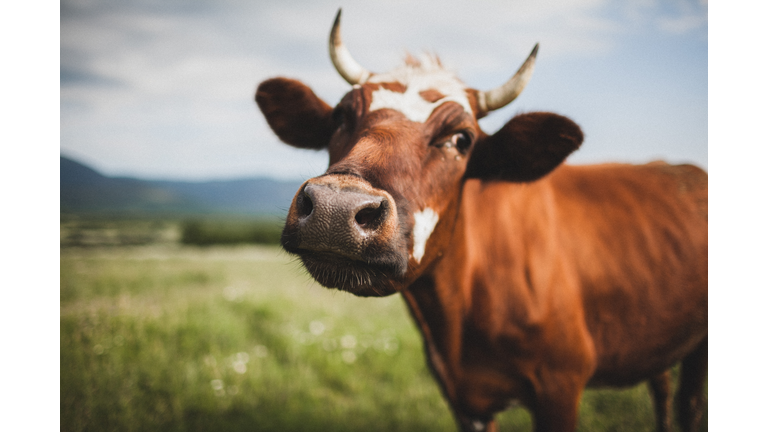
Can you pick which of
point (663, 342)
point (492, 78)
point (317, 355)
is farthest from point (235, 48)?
point (663, 342)

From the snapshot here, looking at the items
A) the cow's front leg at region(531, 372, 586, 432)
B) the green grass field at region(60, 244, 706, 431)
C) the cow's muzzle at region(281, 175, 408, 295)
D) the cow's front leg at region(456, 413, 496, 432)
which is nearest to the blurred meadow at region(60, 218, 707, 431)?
the green grass field at region(60, 244, 706, 431)

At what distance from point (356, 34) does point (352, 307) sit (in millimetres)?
3883

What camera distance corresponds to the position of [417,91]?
71.7 inches

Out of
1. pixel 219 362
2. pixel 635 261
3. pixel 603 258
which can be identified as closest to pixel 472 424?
pixel 603 258

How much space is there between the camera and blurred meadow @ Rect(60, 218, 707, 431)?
10.6ft

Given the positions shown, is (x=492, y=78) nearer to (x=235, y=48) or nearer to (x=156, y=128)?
(x=235, y=48)

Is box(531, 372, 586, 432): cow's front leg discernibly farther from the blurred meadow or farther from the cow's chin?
the blurred meadow

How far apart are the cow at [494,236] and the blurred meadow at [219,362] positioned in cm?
133

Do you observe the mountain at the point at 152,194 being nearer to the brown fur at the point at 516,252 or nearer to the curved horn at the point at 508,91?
the brown fur at the point at 516,252

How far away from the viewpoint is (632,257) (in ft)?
8.54

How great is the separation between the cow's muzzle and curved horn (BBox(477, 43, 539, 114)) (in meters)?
1.00

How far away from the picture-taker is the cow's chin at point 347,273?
51.9 inches

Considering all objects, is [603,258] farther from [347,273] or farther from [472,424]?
[347,273]

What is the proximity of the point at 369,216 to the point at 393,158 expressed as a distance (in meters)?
0.33
